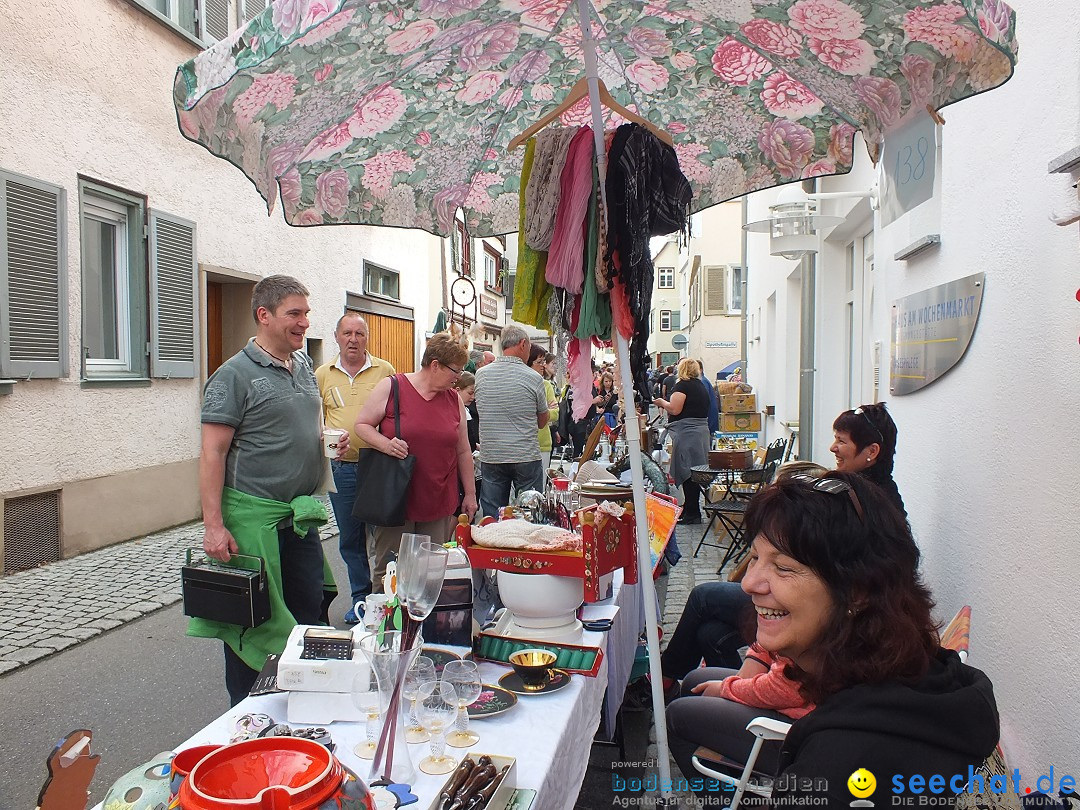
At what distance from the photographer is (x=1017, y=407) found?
106 inches

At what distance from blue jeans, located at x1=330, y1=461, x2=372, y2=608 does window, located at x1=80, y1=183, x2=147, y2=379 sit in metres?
3.61

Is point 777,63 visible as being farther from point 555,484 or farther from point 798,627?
point 555,484

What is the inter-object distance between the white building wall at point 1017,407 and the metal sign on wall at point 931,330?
0.07m

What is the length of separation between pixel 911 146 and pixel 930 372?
5.30ft

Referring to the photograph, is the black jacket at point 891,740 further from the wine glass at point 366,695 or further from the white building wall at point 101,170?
the white building wall at point 101,170

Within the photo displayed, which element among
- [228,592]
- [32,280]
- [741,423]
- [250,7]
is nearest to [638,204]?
[228,592]

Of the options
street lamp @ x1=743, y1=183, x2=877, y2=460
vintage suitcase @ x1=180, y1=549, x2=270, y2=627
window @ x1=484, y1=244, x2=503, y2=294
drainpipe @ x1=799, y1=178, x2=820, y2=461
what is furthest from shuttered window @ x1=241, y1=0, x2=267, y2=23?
window @ x1=484, y1=244, x2=503, y2=294

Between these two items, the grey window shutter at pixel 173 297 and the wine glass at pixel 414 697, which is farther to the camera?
the grey window shutter at pixel 173 297

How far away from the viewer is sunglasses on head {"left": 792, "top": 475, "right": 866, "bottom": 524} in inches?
68.1

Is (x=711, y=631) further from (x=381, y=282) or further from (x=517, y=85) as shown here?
(x=381, y=282)

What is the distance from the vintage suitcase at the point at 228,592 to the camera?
2.87 metres

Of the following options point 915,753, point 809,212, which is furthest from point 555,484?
point 809,212

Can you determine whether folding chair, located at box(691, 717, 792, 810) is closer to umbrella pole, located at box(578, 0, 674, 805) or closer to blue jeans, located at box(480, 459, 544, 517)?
umbrella pole, located at box(578, 0, 674, 805)

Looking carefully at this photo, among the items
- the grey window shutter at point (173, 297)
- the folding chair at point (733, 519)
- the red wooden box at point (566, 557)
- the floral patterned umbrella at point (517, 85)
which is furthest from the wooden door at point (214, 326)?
the red wooden box at point (566, 557)
